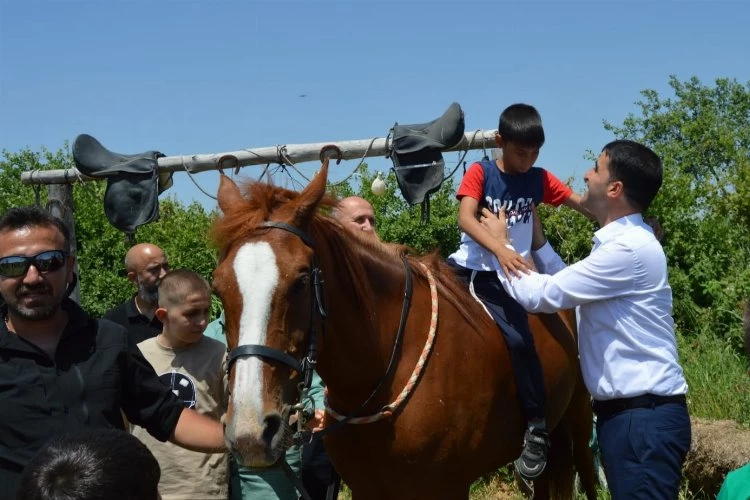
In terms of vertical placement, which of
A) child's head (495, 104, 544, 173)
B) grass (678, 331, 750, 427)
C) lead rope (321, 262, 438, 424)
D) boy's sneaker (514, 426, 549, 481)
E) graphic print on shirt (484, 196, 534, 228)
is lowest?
grass (678, 331, 750, 427)

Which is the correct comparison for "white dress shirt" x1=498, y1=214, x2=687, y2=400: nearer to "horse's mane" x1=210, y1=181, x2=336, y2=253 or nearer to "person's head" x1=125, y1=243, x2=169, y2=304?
"horse's mane" x1=210, y1=181, x2=336, y2=253

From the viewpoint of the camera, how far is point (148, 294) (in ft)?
21.5

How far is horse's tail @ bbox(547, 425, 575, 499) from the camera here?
5.95 m

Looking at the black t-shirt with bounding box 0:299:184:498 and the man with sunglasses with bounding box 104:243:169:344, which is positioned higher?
the man with sunglasses with bounding box 104:243:169:344

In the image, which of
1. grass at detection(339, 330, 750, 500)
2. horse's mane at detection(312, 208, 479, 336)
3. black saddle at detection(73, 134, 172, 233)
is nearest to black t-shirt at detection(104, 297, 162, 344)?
black saddle at detection(73, 134, 172, 233)

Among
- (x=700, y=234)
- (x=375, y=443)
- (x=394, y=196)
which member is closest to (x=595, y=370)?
(x=375, y=443)

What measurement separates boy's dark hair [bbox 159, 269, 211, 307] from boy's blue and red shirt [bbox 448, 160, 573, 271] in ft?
4.84

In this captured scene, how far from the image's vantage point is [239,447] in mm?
3027

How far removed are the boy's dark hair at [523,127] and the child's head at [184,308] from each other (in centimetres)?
186

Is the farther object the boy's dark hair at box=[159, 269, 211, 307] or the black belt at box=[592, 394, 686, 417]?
the boy's dark hair at box=[159, 269, 211, 307]

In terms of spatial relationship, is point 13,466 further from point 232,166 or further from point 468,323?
point 232,166

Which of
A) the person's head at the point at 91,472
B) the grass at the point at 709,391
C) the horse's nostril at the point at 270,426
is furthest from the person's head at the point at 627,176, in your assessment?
the grass at the point at 709,391

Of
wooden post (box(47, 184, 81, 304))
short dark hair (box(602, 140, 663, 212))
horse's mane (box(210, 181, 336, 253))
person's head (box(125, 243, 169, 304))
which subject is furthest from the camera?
wooden post (box(47, 184, 81, 304))

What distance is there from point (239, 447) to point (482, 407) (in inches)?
59.8
